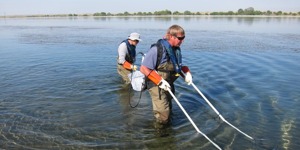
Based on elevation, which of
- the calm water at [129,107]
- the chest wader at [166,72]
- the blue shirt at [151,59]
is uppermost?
the blue shirt at [151,59]

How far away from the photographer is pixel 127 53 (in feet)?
33.9

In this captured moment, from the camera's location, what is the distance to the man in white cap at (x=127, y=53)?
963cm

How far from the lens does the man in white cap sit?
963 cm

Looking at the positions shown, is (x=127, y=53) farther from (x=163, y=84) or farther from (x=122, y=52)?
(x=163, y=84)

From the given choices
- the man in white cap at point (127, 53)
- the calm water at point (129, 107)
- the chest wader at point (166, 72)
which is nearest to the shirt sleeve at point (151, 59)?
the chest wader at point (166, 72)

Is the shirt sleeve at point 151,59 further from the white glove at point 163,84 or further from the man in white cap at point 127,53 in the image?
the man in white cap at point 127,53

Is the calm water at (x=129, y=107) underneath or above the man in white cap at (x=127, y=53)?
underneath

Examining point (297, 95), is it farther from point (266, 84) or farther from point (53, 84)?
point (53, 84)

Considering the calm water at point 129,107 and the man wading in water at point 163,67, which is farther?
the calm water at point 129,107

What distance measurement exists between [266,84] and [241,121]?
444cm

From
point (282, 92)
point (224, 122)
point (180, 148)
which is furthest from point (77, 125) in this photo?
point (282, 92)

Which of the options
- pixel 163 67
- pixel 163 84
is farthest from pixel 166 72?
pixel 163 84

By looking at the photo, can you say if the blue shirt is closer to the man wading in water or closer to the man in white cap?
the man wading in water

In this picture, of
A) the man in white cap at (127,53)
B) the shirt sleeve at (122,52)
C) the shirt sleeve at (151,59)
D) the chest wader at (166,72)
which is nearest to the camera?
the shirt sleeve at (151,59)
